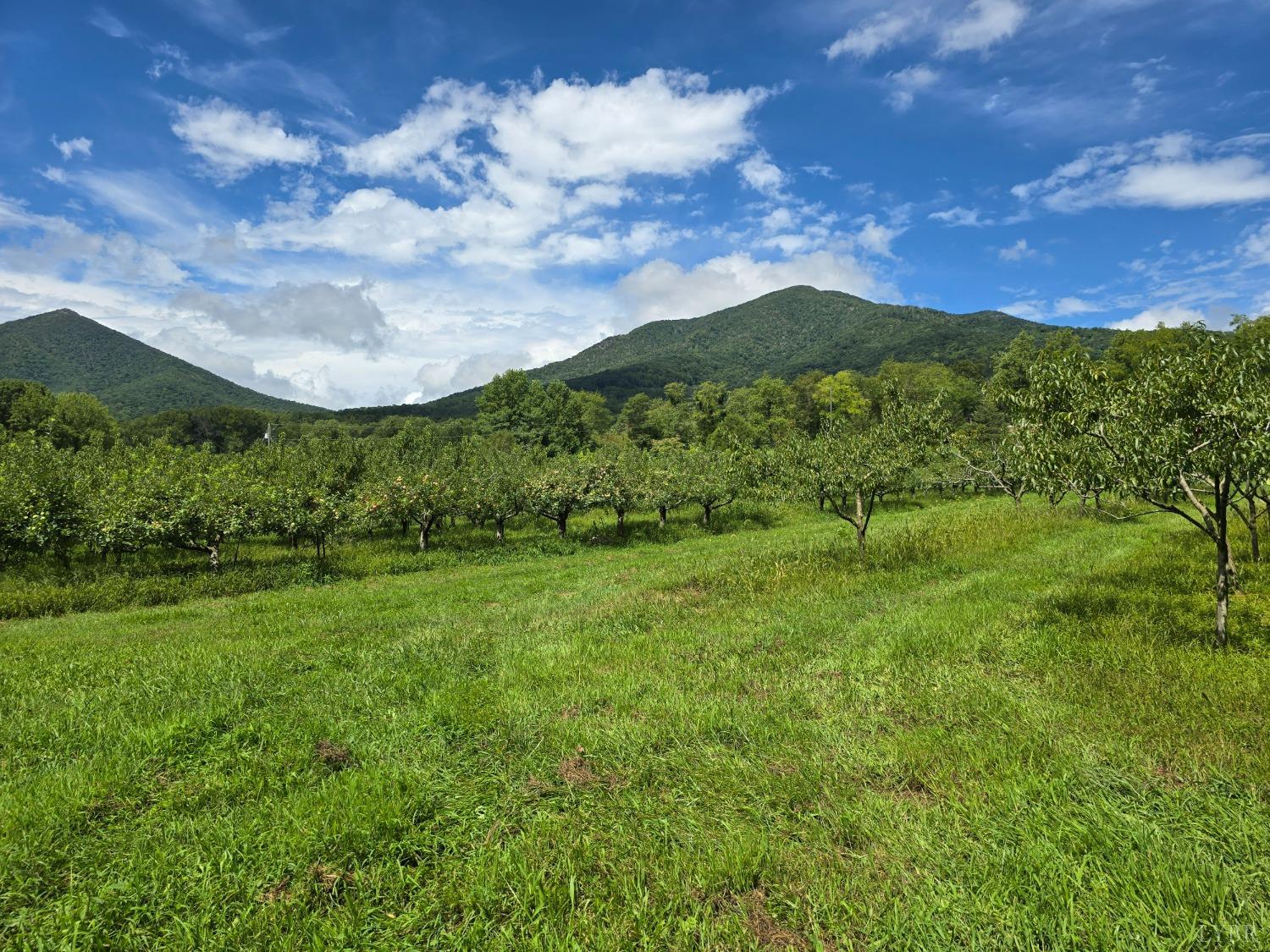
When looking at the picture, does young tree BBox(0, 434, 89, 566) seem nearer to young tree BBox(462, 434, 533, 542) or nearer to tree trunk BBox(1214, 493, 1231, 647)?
young tree BBox(462, 434, 533, 542)

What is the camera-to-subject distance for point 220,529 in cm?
2528

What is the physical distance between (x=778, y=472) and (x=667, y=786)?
1612 centimetres

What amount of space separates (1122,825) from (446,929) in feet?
20.2

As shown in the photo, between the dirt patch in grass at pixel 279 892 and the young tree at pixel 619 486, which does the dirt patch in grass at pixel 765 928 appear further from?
the young tree at pixel 619 486

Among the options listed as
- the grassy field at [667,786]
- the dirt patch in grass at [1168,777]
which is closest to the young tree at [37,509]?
the grassy field at [667,786]

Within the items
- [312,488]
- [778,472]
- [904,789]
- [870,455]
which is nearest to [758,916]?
[904,789]

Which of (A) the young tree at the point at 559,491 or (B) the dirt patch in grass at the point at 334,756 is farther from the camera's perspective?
(A) the young tree at the point at 559,491

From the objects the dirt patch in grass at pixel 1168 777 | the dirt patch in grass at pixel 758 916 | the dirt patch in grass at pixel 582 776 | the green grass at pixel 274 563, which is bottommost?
the green grass at pixel 274 563

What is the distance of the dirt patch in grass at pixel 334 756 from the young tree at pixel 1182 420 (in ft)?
38.6

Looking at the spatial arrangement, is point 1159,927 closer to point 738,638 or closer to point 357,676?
point 738,638

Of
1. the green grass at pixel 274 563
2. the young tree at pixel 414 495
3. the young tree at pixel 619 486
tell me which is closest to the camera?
the green grass at pixel 274 563

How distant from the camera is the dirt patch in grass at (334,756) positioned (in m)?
7.06

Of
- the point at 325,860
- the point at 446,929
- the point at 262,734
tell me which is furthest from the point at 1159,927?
the point at 262,734

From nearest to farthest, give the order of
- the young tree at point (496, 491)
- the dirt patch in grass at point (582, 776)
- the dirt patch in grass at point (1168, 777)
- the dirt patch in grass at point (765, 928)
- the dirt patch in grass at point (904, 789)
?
the dirt patch in grass at point (765, 928), the dirt patch in grass at point (1168, 777), the dirt patch in grass at point (904, 789), the dirt patch in grass at point (582, 776), the young tree at point (496, 491)
